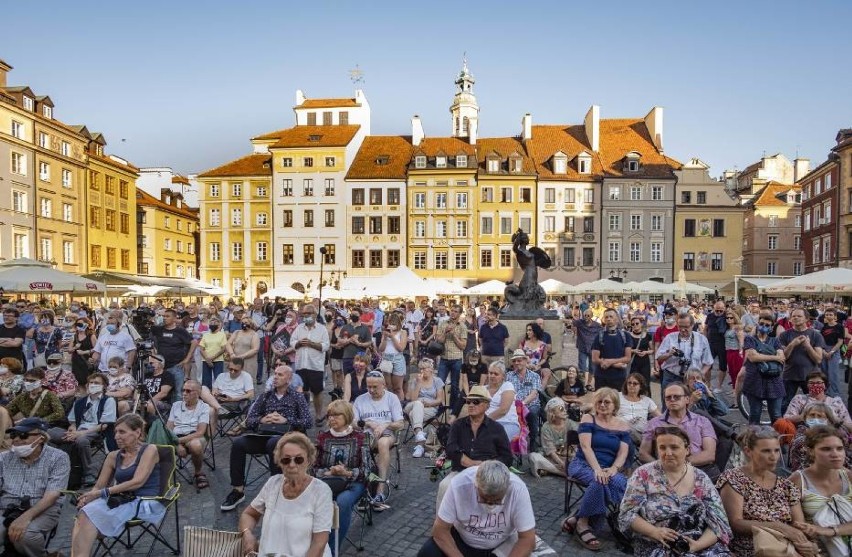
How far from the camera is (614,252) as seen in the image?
1868 inches

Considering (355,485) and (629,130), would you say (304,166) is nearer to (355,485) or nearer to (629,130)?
(629,130)

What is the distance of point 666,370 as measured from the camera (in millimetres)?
8805

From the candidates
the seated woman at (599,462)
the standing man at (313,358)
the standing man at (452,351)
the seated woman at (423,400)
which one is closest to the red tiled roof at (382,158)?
the standing man at (452,351)

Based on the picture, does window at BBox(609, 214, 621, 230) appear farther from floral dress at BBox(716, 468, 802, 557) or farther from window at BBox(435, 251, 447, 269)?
floral dress at BBox(716, 468, 802, 557)

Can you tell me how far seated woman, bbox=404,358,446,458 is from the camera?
8453 millimetres

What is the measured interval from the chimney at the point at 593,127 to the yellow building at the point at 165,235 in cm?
3737

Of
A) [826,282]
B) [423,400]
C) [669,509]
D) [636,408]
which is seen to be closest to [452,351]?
[423,400]

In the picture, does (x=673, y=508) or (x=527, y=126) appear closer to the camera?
(x=673, y=508)

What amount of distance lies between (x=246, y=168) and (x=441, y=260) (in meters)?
18.1

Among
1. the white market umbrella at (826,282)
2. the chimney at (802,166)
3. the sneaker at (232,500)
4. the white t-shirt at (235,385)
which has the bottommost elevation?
the sneaker at (232,500)

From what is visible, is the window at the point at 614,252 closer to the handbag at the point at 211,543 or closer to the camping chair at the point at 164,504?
the camping chair at the point at 164,504

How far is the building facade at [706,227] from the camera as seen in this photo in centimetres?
4678

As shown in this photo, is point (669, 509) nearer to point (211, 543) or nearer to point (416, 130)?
point (211, 543)

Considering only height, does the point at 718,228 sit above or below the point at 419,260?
above
